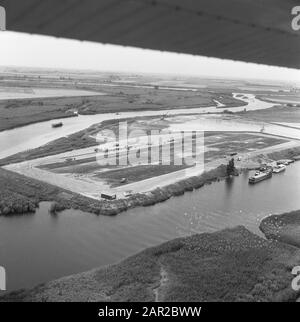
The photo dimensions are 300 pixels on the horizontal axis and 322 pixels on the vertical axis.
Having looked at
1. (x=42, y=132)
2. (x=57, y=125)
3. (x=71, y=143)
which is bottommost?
(x=71, y=143)

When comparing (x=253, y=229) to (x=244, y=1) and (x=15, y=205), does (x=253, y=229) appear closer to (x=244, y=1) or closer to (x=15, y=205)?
(x=15, y=205)

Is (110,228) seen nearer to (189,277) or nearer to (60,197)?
(60,197)

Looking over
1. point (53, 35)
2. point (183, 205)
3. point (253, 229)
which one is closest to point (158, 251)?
point (253, 229)

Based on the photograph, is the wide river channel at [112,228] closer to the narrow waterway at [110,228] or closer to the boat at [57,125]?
the narrow waterway at [110,228]

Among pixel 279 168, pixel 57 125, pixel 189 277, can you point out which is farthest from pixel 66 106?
pixel 189 277

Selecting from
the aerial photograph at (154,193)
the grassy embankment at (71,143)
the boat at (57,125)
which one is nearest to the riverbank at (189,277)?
the aerial photograph at (154,193)

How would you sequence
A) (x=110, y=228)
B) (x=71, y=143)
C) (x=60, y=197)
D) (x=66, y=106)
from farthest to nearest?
(x=66, y=106), (x=71, y=143), (x=60, y=197), (x=110, y=228)

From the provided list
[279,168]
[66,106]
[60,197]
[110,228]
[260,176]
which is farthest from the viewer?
[66,106]
